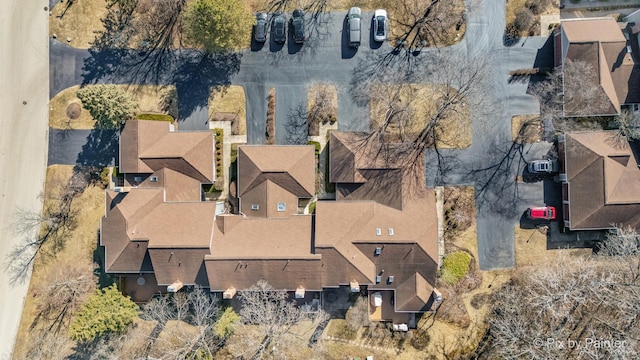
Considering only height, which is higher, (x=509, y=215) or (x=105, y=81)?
(x=105, y=81)

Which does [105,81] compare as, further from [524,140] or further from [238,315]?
[524,140]

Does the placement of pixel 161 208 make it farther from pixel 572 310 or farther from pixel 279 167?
pixel 572 310

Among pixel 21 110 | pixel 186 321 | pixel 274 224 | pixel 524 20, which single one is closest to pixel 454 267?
pixel 274 224

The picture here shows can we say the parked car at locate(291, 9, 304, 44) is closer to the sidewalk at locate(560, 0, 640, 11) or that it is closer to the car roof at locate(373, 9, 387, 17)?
the car roof at locate(373, 9, 387, 17)

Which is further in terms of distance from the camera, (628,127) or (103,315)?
(628,127)

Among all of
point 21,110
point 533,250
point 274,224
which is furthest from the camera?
point 21,110

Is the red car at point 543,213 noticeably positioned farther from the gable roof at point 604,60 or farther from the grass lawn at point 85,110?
the grass lawn at point 85,110

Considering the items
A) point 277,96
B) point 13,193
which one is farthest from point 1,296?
point 277,96
